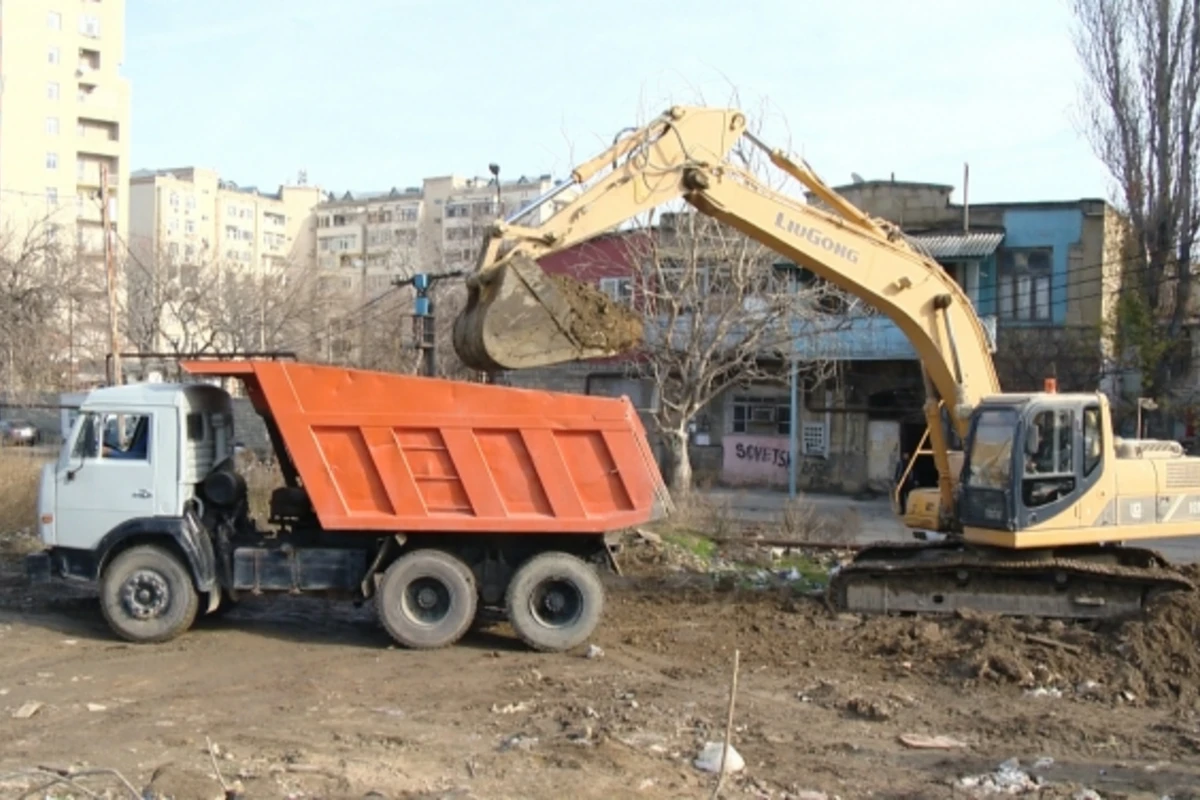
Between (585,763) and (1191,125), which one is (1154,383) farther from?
(585,763)

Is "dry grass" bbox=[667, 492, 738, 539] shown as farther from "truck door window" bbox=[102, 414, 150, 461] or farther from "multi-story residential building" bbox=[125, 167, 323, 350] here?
"multi-story residential building" bbox=[125, 167, 323, 350]

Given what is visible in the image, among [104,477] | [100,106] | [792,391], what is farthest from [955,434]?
[100,106]

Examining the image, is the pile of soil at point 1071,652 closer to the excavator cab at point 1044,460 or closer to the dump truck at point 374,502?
the excavator cab at point 1044,460

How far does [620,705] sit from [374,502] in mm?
3238

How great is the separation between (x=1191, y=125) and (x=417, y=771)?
27.0 metres

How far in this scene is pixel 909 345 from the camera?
30219 mm

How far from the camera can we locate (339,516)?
10.8m

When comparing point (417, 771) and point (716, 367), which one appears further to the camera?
point (716, 367)

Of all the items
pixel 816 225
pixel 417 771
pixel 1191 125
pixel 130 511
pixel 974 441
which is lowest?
pixel 417 771

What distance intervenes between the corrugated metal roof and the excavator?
62.1 ft

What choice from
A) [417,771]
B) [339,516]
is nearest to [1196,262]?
[339,516]

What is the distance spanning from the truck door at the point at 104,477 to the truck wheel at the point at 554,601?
12.0 feet

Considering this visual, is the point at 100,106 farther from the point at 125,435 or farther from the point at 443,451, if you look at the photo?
the point at 443,451

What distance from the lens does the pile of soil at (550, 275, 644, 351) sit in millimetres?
9992
